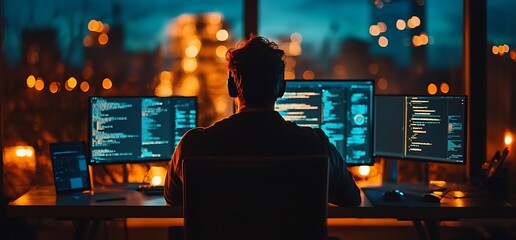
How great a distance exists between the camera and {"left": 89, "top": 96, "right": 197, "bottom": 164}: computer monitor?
3.43 m

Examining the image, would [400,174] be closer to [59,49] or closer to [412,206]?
[412,206]

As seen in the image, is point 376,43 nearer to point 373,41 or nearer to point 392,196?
point 373,41

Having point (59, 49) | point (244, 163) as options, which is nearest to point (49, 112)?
point (59, 49)

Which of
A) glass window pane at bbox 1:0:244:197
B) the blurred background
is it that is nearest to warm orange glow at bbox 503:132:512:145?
the blurred background

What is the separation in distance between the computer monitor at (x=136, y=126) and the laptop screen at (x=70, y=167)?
61mm

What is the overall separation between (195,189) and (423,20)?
245cm

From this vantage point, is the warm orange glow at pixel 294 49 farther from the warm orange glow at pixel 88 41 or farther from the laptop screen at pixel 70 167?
the laptop screen at pixel 70 167

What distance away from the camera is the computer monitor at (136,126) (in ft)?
11.3

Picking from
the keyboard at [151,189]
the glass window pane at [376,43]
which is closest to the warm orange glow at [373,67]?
the glass window pane at [376,43]

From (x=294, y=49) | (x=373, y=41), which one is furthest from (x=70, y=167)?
(x=373, y=41)

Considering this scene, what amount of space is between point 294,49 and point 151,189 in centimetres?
124

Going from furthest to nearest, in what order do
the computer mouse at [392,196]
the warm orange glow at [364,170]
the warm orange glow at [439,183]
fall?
the warm orange glow at [364,170] < the warm orange glow at [439,183] < the computer mouse at [392,196]

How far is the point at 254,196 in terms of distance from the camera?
6.61 ft

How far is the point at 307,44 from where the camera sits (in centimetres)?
402
